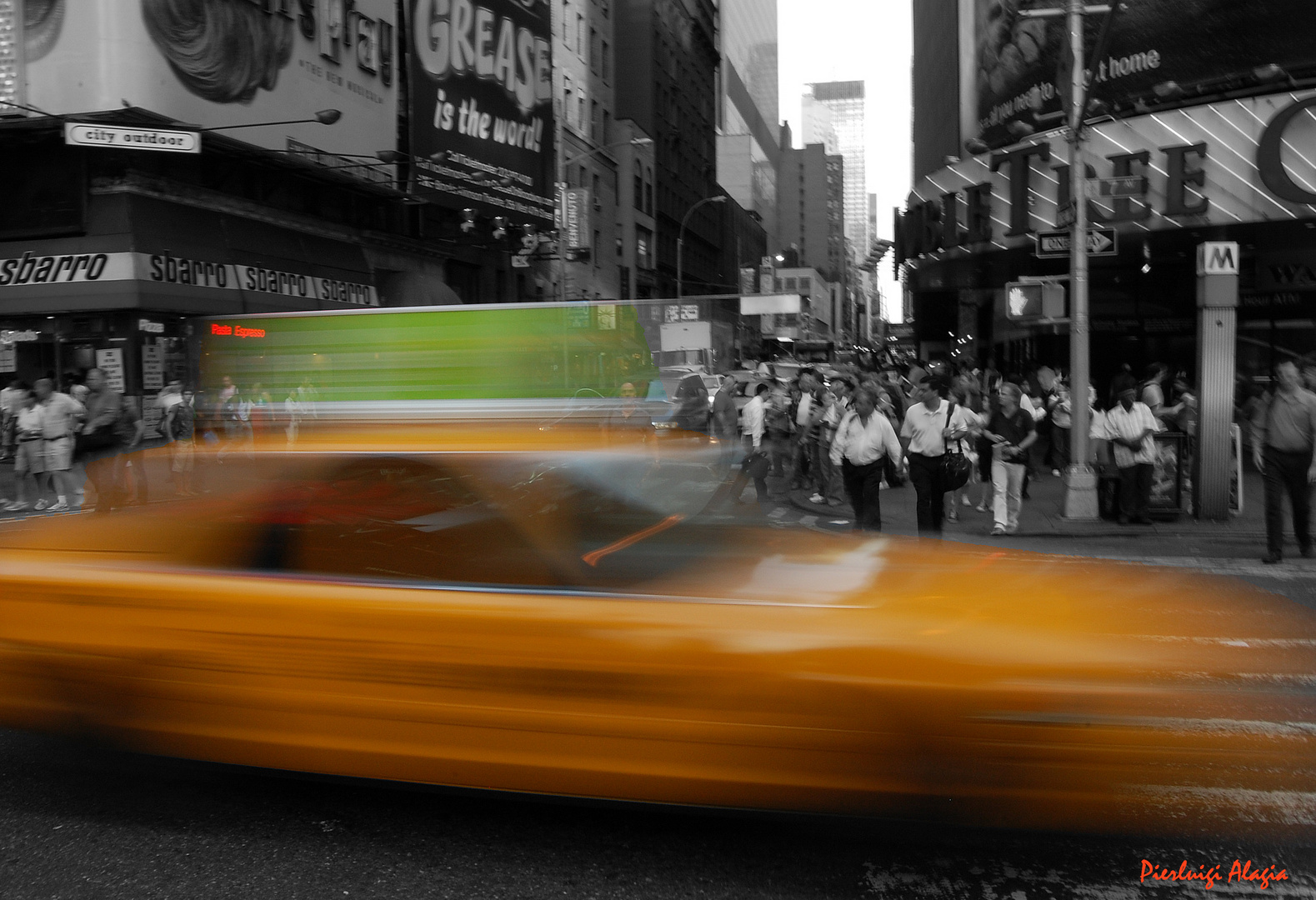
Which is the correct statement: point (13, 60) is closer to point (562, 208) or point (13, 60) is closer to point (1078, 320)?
point (1078, 320)

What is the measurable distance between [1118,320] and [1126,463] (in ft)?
60.9

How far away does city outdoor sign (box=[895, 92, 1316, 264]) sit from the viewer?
1867 cm

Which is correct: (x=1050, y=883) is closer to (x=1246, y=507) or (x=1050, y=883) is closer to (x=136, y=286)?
(x=1246, y=507)

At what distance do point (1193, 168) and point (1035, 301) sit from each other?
343 inches

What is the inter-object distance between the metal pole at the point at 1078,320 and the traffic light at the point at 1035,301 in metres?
0.82

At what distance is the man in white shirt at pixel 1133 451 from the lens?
1245 centimetres

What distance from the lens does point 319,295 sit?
27281 millimetres

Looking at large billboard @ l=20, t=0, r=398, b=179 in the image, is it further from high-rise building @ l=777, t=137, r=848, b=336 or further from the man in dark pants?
high-rise building @ l=777, t=137, r=848, b=336

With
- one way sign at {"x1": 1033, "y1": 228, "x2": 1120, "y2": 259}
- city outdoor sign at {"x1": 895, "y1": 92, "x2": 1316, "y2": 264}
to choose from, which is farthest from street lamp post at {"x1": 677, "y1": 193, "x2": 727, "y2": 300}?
one way sign at {"x1": 1033, "y1": 228, "x2": 1120, "y2": 259}

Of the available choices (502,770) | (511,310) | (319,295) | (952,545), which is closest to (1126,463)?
(952,545)

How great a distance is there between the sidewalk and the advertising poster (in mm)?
20012

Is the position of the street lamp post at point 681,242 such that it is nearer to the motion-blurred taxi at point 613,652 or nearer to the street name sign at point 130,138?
the street name sign at point 130,138

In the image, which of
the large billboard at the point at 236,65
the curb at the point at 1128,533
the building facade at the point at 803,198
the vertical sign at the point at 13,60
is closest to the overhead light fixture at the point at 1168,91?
the curb at the point at 1128,533
